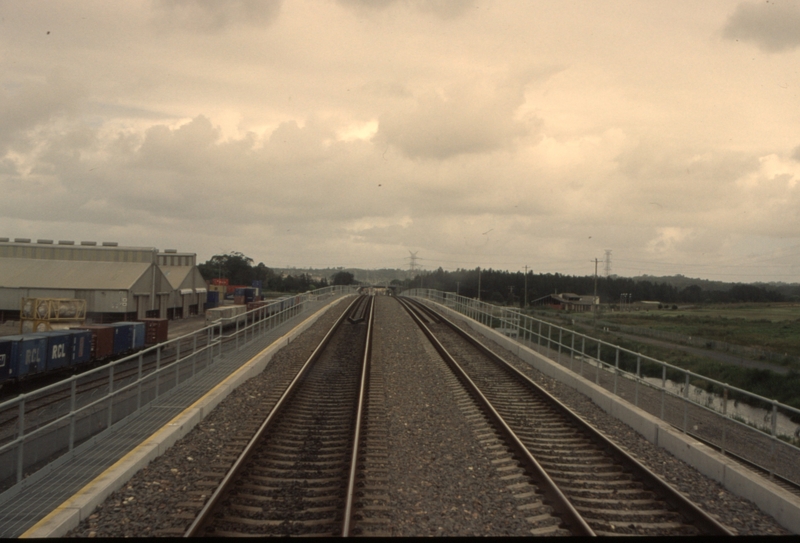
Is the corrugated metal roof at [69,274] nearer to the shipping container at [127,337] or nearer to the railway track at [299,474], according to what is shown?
the shipping container at [127,337]

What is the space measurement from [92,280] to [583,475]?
48.6 m

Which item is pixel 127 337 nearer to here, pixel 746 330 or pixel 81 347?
pixel 81 347

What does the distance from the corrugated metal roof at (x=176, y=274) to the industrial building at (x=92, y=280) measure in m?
0.65

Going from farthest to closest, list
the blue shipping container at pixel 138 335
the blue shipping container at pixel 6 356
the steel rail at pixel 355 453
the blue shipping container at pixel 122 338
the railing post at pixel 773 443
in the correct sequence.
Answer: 1. the blue shipping container at pixel 138 335
2. the blue shipping container at pixel 122 338
3. the blue shipping container at pixel 6 356
4. the railing post at pixel 773 443
5. the steel rail at pixel 355 453

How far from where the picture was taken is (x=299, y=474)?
295 inches

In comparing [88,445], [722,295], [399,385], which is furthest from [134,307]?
[722,295]

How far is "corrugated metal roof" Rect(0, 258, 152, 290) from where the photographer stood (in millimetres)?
46594

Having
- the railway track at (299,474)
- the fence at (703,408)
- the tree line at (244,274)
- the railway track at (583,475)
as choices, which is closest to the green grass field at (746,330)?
the fence at (703,408)

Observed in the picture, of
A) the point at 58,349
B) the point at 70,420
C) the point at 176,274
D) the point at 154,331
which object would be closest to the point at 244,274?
the point at 176,274

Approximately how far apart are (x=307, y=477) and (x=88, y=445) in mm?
3173

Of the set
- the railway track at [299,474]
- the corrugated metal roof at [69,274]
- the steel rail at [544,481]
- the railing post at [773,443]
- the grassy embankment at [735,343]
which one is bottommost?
the grassy embankment at [735,343]

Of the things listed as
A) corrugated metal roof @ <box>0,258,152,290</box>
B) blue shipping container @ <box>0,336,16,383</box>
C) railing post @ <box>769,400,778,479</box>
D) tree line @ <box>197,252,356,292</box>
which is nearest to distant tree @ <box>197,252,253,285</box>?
tree line @ <box>197,252,356,292</box>

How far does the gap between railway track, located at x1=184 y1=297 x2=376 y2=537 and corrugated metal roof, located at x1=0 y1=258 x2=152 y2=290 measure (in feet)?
133

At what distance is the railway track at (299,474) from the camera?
5.87 meters
